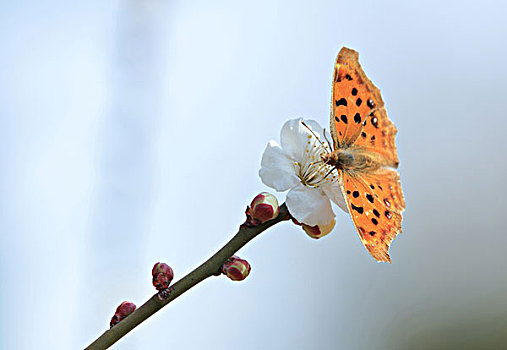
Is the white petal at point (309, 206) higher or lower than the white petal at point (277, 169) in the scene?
lower

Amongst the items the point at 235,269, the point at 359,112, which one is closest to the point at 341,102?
the point at 359,112

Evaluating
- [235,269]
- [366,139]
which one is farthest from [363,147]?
[235,269]

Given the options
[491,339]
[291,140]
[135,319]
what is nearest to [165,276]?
[135,319]

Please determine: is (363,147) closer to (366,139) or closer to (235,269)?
(366,139)

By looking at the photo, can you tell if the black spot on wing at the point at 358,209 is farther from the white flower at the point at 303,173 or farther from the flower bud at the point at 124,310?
the flower bud at the point at 124,310

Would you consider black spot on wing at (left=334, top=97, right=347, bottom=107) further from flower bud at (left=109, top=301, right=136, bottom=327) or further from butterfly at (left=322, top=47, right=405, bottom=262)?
flower bud at (left=109, top=301, right=136, bottom=327)

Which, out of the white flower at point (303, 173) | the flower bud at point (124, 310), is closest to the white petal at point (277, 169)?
the white flower at point (303, 173)
